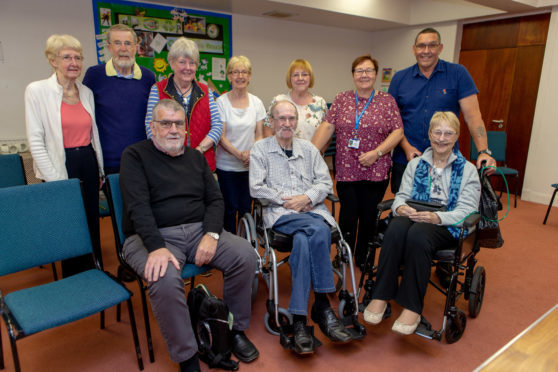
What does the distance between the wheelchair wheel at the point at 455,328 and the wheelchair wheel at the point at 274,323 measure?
864mm

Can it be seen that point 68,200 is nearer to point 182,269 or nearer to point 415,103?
point 182,269

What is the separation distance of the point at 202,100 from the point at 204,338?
1.49m

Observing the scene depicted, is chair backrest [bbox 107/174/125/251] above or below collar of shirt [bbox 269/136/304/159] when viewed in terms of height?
below

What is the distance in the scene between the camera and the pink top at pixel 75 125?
2.26 meters

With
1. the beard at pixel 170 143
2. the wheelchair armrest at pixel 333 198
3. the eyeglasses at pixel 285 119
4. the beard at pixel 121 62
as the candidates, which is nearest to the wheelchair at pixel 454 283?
the wheelchair armrest at pixel 333 198

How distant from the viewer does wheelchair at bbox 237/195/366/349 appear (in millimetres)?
2008

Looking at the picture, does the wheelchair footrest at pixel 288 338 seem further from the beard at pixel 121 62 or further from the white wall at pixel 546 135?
the white wall at pixel 546 135

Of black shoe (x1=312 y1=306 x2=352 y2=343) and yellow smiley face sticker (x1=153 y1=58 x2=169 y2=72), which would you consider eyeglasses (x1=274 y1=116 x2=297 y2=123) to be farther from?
yellow smiley face sticker (x1=153 y1=58 x2=169 y2=72)

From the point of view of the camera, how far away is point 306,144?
2.53 m

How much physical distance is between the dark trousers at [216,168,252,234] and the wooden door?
4324mm

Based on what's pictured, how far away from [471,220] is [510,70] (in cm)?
423

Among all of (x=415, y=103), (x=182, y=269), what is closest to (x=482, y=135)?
(x=415, y=103)

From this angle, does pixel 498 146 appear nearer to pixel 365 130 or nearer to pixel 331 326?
pixel 365 130

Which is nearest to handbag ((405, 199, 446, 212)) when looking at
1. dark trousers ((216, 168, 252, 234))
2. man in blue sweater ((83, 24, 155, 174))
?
dark trousers ((216, 168, 252, 234))
